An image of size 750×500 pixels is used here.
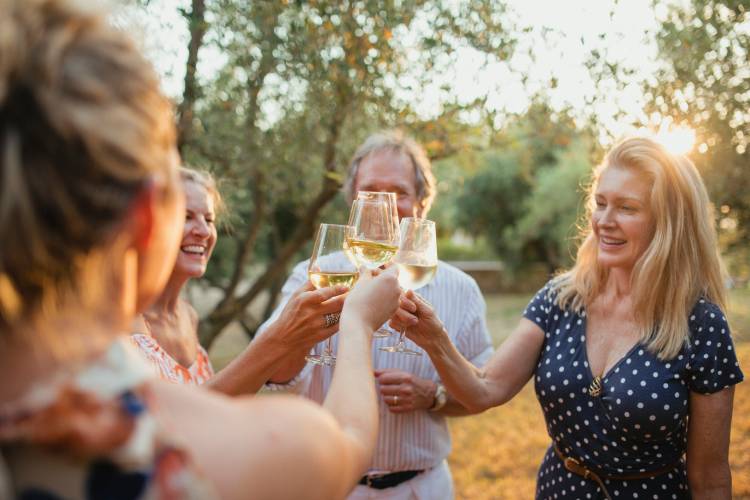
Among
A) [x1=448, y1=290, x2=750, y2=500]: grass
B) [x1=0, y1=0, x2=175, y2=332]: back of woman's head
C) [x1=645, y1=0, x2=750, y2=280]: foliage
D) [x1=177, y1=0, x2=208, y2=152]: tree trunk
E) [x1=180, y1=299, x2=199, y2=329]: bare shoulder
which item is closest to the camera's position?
[x1=0, y1=0, x2=175, y2=332]: back of woman's head

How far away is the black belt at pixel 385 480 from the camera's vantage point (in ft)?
10.3

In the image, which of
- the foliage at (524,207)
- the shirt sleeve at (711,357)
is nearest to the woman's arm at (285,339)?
the shirt sleeve at (711,357)

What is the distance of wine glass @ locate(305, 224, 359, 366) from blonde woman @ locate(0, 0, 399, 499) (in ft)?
4.28

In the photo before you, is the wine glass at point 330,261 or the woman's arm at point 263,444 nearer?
the woman's arm at point 263,444

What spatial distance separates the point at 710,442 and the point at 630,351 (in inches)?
→ 19.1

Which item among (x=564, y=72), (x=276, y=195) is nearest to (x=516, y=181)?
(x=276, y=195)

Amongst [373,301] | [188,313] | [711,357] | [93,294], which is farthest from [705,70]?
[93,294]

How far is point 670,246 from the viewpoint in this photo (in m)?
3.01

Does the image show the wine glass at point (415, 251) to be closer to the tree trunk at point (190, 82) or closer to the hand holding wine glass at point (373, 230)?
the hand holding wine glass at point (373, 230)

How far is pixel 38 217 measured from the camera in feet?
3.40

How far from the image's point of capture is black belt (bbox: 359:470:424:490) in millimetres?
3146

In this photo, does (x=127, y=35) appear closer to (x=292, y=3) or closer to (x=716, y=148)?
(x=292, y=3)

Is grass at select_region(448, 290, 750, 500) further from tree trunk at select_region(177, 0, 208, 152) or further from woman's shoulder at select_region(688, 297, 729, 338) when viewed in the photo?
tree trunk at select_region(177, 0, 208, 152)

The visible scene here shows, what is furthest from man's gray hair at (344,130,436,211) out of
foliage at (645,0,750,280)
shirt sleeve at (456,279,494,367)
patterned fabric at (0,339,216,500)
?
patterned fabric at (0,339,216,500)
